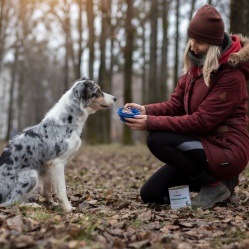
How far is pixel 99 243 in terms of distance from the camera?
3.80 meters

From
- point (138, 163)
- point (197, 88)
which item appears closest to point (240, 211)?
point (197, 88)

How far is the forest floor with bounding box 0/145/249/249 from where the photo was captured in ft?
12.7

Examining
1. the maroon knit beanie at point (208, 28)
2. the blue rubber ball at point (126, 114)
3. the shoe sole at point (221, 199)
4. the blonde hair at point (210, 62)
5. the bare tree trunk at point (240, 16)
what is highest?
the bare tree trunk at point (240, 16)

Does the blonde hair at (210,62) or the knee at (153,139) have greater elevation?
the blonde hair at (210,62)

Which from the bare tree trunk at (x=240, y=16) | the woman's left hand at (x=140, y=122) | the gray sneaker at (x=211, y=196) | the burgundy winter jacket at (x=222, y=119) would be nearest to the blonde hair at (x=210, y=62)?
the burgundy winter jacket at (x=222, y=119)

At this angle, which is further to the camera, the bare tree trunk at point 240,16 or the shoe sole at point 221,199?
the bare tree trunk at point 240,16

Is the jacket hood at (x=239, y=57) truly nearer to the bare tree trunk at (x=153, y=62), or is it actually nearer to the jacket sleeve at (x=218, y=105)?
the jacket sleeve at (x=218, y=105)

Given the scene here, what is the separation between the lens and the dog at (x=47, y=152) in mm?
5902

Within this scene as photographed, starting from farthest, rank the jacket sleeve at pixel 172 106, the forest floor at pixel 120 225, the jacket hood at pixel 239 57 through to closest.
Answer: the jacket sleeve at pixel 172 106
the jacket hood at pixel 239 57
the forest floor at pixel 120 225

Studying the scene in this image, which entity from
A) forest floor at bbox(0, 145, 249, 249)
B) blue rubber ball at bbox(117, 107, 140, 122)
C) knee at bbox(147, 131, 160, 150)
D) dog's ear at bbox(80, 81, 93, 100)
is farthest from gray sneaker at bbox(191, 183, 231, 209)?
dog's ear at bbox(80, 81, 93, 100)

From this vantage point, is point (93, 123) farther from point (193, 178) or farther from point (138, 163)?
point (193, 178)

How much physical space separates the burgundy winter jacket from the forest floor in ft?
2.39

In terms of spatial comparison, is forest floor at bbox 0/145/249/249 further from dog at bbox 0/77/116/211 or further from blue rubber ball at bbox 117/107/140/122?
blue rubber ball at bbox 117/107/140/122

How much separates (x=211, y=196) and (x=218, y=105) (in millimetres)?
1332
